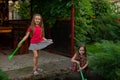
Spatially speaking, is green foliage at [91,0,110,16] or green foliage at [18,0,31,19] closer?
green foliage at [18,0,31,19]

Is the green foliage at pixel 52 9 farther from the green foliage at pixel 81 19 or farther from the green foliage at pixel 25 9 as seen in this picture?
the green foliage at pixel 25 9

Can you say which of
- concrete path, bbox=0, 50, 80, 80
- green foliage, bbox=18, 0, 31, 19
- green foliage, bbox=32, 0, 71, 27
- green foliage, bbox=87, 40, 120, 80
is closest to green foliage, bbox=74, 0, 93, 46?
green foliage, bbox=32, 0, 71, 27

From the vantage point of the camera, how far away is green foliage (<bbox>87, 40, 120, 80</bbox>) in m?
5.61

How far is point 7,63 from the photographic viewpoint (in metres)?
8.08

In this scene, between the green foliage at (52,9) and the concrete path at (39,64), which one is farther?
the green foliage at (52,9)

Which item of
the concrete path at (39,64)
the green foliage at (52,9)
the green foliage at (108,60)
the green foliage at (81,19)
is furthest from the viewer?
the green foliage at (52,9)

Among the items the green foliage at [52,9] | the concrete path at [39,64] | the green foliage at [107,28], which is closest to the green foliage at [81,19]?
the green foliage at [52,9]

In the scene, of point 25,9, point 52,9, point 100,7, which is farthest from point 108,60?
point 25,9

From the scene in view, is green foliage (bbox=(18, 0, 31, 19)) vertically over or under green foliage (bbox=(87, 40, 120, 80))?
over

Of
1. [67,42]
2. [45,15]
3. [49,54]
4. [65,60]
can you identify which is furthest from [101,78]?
[45,15]

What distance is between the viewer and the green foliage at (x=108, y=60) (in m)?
5.61

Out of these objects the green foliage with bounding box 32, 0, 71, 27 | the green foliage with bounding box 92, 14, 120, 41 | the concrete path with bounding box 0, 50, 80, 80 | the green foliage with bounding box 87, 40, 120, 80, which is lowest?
the concrete path with bounding box 0, 50, 80, 80

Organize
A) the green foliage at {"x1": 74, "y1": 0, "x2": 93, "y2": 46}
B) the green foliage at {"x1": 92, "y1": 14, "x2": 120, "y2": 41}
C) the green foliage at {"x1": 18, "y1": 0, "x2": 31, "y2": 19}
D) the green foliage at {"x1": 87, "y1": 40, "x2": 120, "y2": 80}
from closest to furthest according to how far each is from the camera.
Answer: the green foliage at {"x1": 87, "y1": 40, "x2": 120, "y2": 80}, the green foliage at {"x1": 92, "y1": 14, "x2": 120, "y2": 41}, the green foliage at {"x1": 74, "y1": 0, "x2": 93, "y2": 46}, the green foliage at {"x1": 18, "y1": 0, "x2": 31, "y2": 19}

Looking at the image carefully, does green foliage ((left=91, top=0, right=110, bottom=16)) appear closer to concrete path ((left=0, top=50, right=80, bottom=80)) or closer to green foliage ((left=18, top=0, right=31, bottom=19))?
green foliage ((left=18, top=0, right=31, bottom=19))
